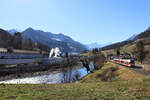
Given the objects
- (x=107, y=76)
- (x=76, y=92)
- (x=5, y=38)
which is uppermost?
(x=5, y=38)

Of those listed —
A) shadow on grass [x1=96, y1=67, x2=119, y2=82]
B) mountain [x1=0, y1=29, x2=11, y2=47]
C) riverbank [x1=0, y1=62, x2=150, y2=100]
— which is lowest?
shadow on grass [x1=96, y1=67, x2=119, y2=82]

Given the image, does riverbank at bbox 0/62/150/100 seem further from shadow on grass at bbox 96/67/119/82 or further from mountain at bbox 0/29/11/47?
mountain at bbox 0/29/11/47

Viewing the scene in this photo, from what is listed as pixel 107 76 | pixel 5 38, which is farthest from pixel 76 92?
pixel 5 38

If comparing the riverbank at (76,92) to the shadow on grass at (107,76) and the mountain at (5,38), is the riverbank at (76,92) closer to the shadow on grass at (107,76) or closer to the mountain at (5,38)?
the shadow on grass at (107,76)

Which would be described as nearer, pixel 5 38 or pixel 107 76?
pixel 107 76

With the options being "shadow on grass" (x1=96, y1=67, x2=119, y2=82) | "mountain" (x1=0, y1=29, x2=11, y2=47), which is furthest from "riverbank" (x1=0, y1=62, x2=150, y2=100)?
"mountain" (x1=0, y1=29, x2=11, y2=47)

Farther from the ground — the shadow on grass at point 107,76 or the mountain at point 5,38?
the mountain at point 5,38

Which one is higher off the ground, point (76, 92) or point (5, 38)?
point (5, 38)

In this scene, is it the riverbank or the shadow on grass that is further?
the shadow on grass

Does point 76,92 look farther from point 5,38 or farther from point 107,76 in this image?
point 5,38

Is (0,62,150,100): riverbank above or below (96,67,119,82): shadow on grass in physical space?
above

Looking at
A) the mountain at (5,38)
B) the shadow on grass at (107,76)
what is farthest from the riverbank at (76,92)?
the mountain at (5,38)

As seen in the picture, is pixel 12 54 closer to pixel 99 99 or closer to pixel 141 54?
pixel 141 54

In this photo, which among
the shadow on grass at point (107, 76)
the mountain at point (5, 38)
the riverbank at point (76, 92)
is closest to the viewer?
the riverbank at point (76, 92)
